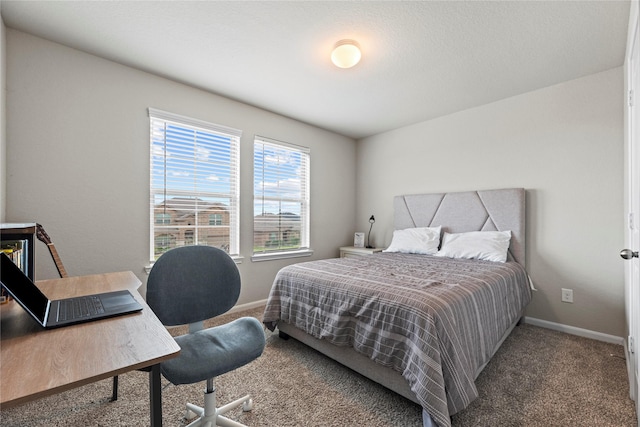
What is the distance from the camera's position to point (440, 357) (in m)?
1.41

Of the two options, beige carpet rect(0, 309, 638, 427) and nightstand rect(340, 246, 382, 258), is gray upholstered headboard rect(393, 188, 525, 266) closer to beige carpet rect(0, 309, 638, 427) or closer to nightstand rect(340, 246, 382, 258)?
nightstand rect(340, 246, 382, 258)

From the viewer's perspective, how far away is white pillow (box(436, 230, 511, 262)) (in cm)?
288

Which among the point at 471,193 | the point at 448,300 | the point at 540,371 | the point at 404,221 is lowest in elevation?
the point at 540,371

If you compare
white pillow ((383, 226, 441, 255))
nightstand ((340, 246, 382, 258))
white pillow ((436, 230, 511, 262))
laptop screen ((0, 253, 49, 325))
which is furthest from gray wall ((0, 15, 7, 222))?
white pillow ((436, 230, 511, 262))

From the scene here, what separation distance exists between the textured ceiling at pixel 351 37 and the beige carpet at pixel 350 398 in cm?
250

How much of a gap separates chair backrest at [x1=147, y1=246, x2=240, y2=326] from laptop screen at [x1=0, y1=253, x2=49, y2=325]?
1.68 ft

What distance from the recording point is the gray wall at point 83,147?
83.5 inches

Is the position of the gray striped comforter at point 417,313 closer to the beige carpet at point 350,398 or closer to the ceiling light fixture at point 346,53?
the beige carpet at point 350,398

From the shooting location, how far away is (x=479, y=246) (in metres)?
2.98

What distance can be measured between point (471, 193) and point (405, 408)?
256cm

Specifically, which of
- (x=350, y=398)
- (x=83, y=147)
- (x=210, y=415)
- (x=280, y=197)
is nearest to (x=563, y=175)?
(x=350, y=398)

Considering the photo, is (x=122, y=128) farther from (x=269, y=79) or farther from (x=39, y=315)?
(x=39, y=315)

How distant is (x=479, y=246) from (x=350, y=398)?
2.11 metres

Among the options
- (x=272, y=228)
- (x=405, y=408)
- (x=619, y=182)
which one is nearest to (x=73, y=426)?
(x=405, y=408)
